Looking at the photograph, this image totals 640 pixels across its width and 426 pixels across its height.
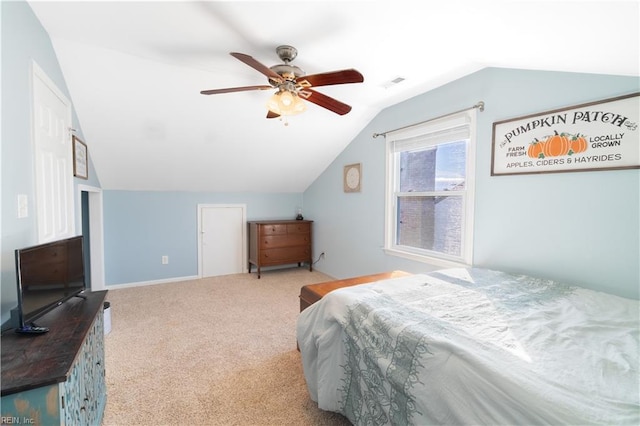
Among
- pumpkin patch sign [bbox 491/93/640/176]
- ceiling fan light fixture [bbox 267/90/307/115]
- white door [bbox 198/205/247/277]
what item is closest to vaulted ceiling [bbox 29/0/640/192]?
pumpkin patch sign [bbox 491/93/640/176]

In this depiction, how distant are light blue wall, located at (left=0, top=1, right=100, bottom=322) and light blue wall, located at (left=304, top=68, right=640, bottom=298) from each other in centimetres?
307

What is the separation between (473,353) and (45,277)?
1.91 meters

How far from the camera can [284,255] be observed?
4691 millimetres

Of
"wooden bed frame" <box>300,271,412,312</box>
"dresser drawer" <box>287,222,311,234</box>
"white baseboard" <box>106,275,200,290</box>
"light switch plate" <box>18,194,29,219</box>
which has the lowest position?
"white baseboard" <box>106,275,200,290</box>

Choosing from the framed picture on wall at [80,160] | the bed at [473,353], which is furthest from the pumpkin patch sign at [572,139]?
the framed picture on wall at [80,160]

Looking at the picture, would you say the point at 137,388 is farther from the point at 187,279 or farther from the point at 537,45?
the point at 537,45

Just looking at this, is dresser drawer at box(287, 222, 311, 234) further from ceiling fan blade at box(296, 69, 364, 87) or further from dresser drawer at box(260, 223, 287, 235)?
ceiling fan blade at box(296, 69, 364, 87)

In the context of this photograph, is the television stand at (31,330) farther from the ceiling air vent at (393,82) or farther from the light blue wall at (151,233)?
the light blue wall at (151,233)

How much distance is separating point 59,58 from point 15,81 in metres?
1.07

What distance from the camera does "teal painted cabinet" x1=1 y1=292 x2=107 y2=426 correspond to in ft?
2.98

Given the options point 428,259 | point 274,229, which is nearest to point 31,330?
point 428,259

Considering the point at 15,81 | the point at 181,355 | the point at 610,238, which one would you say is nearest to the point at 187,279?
the point at 181,355

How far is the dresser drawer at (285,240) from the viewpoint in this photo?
4516mm

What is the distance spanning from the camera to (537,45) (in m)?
1.66
